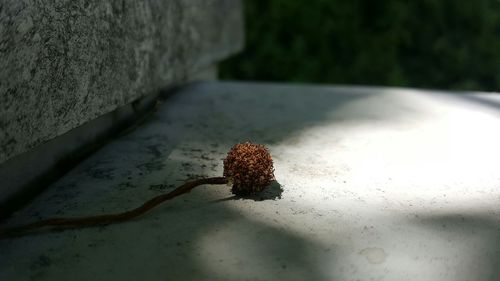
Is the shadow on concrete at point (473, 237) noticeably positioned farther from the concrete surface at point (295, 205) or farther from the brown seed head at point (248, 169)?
the brown seed head at point (248, 169)

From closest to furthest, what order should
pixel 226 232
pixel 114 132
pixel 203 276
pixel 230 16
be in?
pixel 203 276 → pixel 226 232 → pixel 114 132 → pixel 230 16

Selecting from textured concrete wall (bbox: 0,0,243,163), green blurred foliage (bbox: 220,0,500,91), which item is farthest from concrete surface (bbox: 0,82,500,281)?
green blurred foliage (bbox: 220,0,500,91)

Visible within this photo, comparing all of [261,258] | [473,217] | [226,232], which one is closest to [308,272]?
[261,258]

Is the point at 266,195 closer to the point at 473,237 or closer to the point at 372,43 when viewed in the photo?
the point at 473,237

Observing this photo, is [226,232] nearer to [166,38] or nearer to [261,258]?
[261,258]

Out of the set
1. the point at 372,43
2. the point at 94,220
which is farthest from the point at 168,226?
the point at 372,43

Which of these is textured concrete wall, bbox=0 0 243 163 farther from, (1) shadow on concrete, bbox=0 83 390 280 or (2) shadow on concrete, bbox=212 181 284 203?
(2) shadow on concrete, bbox=212 181 284 203
